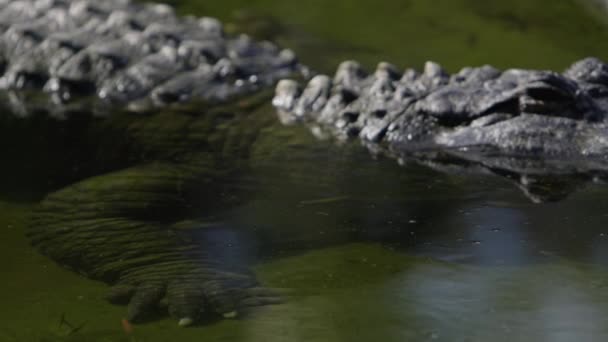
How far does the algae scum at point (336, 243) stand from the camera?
330 cm

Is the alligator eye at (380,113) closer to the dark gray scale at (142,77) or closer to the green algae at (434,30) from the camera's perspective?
the dark gray scale at (142,77)

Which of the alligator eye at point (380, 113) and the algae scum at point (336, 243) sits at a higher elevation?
the alligator eye at point (380, 113)

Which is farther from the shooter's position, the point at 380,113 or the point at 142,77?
the point at 142,77

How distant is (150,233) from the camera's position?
168 inches

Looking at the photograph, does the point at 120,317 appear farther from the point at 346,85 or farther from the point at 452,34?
the point at 452,34

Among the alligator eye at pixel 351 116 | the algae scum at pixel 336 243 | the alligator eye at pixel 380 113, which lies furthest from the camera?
the alligator eye at pixel 351 116

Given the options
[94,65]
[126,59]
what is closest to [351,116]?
[126,59]

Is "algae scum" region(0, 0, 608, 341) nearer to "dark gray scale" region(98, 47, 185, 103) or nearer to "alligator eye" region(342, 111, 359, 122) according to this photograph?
"alligator eye" region(342, 111, 359, 122)

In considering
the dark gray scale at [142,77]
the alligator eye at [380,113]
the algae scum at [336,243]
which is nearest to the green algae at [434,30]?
the dark gray scale at [142,77]

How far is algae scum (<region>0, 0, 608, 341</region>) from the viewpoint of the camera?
3303 millimetres

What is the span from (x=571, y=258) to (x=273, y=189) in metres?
1.49

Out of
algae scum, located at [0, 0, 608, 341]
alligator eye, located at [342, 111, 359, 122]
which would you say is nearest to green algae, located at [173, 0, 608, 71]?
alligator eye, located at [342, 111, 359, 122]

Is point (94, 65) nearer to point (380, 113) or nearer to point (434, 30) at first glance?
point (380, 113)

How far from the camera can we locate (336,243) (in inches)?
162
